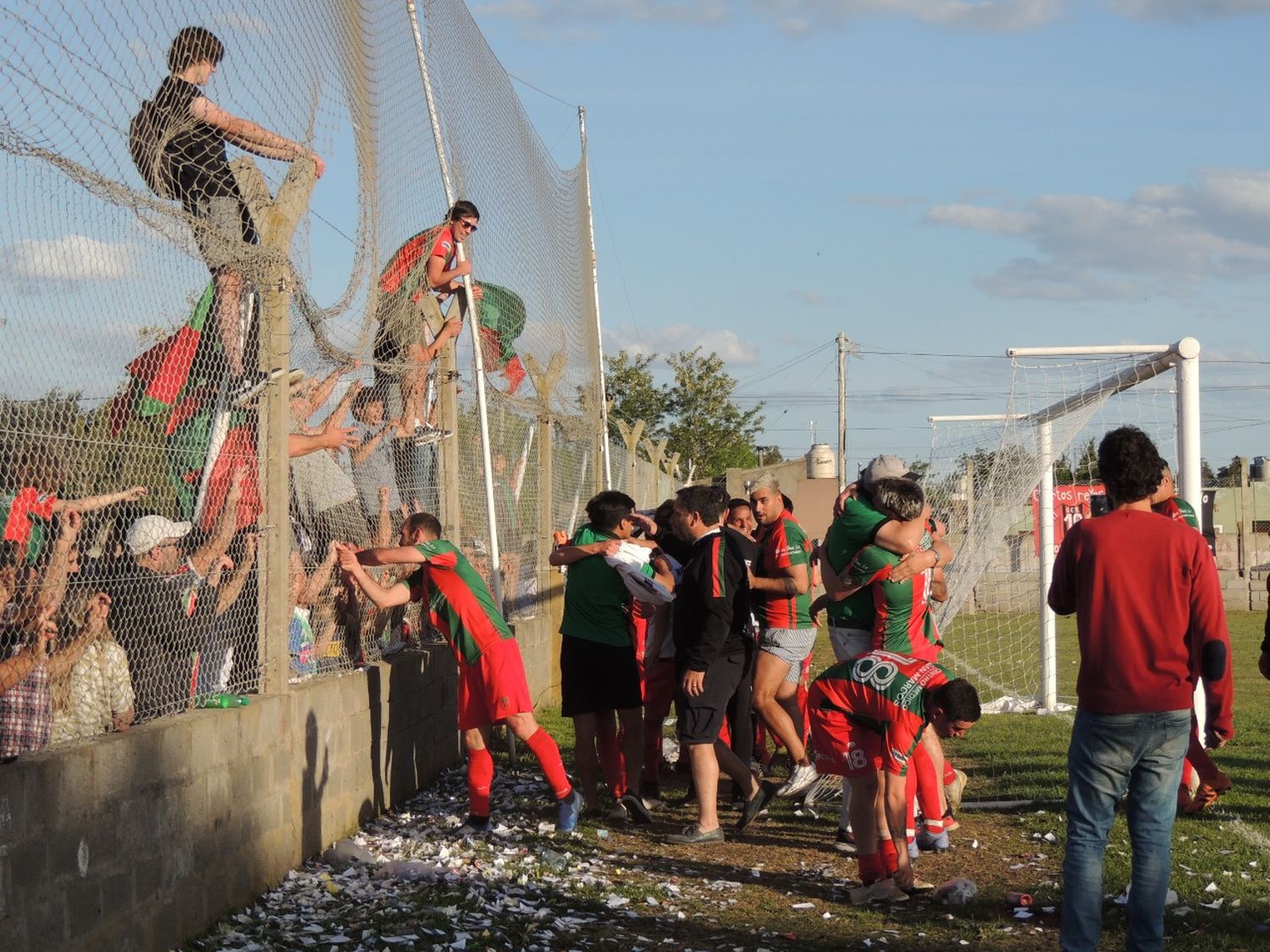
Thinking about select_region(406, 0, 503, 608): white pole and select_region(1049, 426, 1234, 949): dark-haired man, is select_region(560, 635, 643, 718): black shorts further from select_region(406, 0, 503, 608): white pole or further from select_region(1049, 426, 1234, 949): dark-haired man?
select_region(1049, 426, 1234, 949): dark-haired man

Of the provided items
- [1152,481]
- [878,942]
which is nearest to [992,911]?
[878,942]

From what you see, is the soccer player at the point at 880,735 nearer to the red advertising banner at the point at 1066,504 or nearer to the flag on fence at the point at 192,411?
the flag on fence at the point at 192,411

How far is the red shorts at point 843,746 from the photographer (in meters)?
6.54

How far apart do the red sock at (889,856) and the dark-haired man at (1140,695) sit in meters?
1.40

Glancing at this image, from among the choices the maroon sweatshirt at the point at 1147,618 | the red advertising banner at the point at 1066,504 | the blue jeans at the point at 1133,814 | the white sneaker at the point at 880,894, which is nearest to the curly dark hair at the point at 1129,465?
the maroon sweatshirt at the point at 1147,618

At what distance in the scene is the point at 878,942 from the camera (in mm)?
5855

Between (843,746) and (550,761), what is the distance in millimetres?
1761

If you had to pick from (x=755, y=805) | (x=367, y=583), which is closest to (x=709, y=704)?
(x=755, y=805)

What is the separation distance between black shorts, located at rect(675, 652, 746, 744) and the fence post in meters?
2.30

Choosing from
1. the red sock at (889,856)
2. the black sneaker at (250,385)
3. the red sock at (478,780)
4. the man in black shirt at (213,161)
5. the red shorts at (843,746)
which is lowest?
the red sock at (889,856)

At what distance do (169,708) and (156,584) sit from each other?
0.49 meters

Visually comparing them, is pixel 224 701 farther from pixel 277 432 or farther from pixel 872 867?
pixel 872 867

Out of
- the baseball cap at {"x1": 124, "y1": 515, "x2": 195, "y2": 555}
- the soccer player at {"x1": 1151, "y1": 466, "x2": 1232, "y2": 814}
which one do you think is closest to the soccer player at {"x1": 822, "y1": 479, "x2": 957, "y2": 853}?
the soccer player at {"x1": 1151, "y1": 466, "x2": 1232, "y2": 814}

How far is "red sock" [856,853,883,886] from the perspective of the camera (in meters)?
6.54
